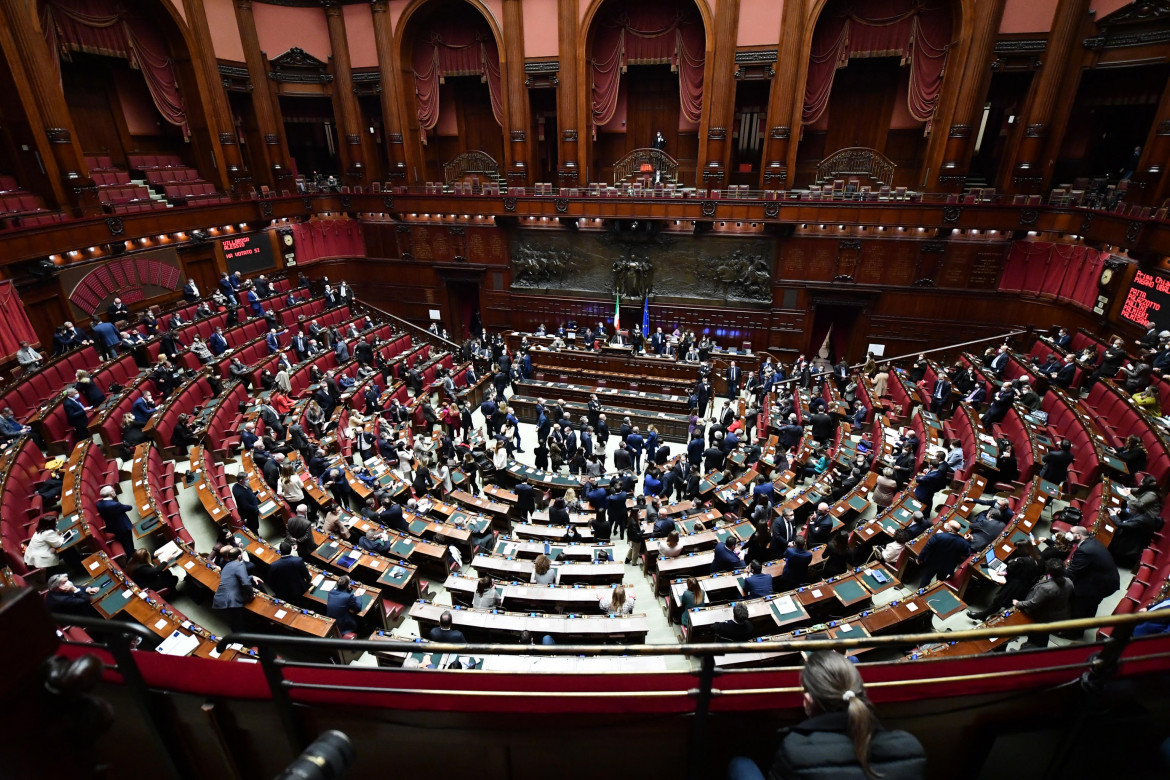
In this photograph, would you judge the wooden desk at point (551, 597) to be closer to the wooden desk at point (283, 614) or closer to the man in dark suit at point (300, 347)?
the wooden desk at point (283, 614)

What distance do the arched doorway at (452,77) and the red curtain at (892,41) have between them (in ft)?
36.7

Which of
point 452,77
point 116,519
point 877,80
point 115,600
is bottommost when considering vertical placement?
point 115,600

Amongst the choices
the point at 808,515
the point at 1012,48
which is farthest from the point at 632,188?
the point at 808,515

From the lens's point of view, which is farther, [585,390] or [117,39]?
[117,39]

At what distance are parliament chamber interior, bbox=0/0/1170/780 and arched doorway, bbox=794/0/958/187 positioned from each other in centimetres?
16

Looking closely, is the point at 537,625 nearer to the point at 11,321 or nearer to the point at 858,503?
the point at 858,503

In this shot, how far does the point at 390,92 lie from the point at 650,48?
10.1 metres

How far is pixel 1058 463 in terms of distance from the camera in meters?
8.45

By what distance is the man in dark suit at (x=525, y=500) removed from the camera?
31.2 ft

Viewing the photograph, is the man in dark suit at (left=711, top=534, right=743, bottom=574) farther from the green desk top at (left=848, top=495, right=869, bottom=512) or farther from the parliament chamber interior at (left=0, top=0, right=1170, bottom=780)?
the green desk top at (left=848, top=495, right=869, bottom=512)

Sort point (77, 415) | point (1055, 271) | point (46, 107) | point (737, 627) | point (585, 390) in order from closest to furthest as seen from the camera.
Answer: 1. point (737, 627)
2. point (77, 415)
3. point (46, 107)
4. point (1055, 271)
5. point (585, 390)

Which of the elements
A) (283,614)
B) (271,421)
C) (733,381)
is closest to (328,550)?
(283,614)

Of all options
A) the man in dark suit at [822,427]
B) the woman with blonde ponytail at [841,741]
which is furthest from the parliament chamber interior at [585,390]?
the man in dark suit at [822,427]

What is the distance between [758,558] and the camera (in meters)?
8.20
